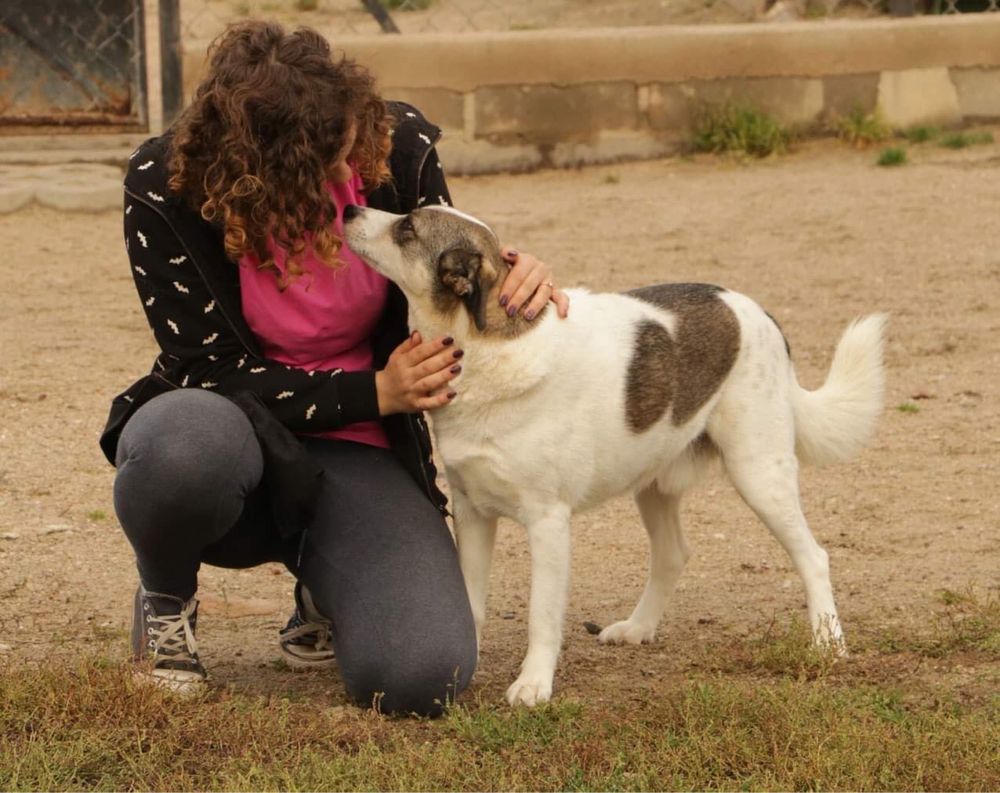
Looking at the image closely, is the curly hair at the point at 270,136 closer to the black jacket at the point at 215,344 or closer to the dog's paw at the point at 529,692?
the black jacket at the point at 215,344

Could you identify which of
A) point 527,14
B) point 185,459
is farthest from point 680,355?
point 527,14

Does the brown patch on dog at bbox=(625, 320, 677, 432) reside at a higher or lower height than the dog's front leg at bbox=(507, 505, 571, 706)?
higher

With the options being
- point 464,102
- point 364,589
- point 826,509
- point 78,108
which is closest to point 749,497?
point 364,589

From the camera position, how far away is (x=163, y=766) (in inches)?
123

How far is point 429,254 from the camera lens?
137 inches

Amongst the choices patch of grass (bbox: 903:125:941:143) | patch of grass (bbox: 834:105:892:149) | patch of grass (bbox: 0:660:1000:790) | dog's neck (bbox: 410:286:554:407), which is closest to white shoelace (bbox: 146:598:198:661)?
patch of grass (bbox: 0:660:1000:790)

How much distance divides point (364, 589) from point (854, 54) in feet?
20.2

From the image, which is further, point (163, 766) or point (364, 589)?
point (364, 589)

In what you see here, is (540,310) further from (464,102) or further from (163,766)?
(464,102)

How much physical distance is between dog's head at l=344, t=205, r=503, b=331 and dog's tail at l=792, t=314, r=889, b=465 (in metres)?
1.03

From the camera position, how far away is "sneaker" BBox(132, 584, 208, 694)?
353 cm

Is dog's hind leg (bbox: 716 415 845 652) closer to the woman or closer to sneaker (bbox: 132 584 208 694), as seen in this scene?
the woman

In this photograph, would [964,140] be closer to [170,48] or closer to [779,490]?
[170,48]

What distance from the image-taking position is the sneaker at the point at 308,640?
3928 mm
